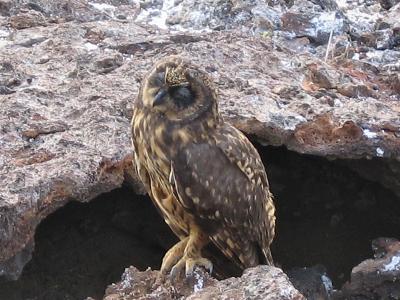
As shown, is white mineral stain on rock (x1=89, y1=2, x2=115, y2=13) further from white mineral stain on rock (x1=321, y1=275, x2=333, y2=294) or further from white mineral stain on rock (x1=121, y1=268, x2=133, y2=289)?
white mineral stain on rock (x1=121, y1=268, x2=133, y2=289)

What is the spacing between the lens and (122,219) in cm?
538

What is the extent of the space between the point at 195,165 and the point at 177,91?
0.34 m

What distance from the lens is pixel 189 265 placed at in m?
3.98

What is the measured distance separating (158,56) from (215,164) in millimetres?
1172

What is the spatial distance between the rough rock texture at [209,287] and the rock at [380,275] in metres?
1.27

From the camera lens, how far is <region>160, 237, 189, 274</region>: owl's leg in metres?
4.08

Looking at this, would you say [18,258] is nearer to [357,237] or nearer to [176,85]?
[176,85]

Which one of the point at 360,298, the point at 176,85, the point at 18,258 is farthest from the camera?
the point at 360,298

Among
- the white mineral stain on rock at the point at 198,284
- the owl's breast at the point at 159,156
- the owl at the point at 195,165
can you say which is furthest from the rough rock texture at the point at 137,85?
the white mineral stain on rock at the point at 198,284

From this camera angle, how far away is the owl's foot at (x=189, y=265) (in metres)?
3.90

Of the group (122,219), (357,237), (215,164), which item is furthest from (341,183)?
(215,164)

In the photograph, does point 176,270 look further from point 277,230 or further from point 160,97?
point 277,230

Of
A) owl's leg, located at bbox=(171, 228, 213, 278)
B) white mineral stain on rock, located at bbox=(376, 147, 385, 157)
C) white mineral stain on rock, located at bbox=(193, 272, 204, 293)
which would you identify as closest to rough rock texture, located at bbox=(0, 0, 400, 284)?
white mineral stain on rock, located at bbox=(376, 147, 385, 157)

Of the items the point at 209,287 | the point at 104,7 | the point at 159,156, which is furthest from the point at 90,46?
the point at 209,287
